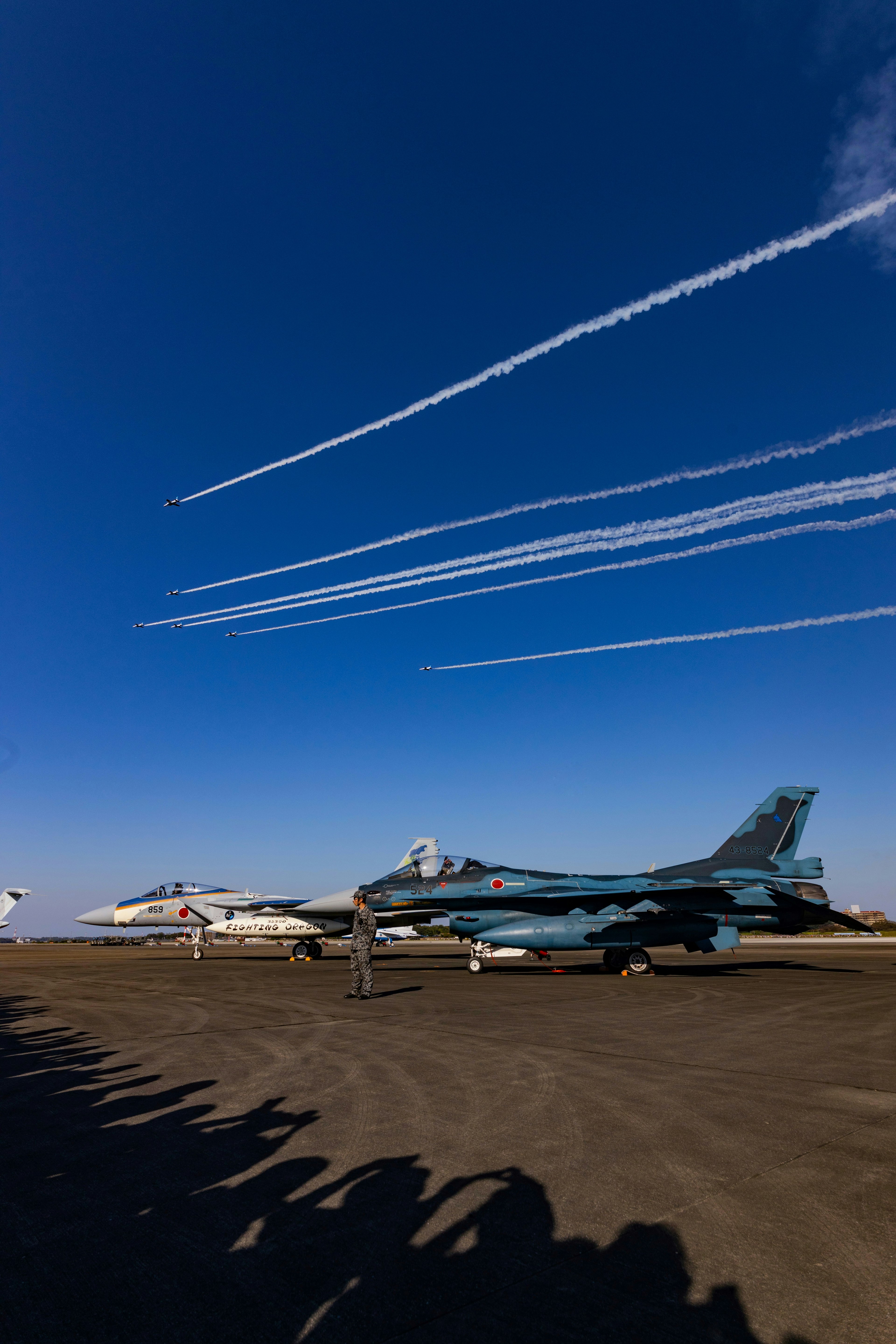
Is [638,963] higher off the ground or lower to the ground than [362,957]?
lower

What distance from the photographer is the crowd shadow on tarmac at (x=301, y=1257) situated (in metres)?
2.75

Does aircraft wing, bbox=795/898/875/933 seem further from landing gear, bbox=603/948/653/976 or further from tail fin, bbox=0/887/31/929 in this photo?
tail fin, bbox=0/887/31/929

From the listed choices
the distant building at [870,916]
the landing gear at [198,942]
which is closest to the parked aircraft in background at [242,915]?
the landing gear at [198,942]

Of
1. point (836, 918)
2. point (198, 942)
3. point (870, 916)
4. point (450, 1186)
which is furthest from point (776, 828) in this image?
point (870, 916)

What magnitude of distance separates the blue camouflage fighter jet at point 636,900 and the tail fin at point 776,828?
3 cm

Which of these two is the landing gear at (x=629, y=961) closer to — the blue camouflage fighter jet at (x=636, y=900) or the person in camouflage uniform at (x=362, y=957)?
the blue camouflage fighter jet at (x=636, y=900)

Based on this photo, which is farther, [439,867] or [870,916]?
[870,916]

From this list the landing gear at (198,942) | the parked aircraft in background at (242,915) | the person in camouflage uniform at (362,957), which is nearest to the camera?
the person in camouflage uniform at (362,957)

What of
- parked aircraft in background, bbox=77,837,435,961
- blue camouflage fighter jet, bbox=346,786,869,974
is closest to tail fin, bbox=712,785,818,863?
blue camouflage fighter jet, bbox=346,786,869,974

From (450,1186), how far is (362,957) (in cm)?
950

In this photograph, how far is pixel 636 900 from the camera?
2008 cm

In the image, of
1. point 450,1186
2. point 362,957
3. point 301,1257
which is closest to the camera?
point 301,1257

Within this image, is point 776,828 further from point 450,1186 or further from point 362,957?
point 450,1186

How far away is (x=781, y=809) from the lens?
2359 centimetres
